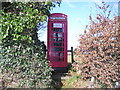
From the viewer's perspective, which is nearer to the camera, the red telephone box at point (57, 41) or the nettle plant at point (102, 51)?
the nettle plant at point (102, 51)

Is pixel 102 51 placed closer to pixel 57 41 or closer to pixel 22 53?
pixel 57 41

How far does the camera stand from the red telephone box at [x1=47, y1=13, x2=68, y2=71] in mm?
4430

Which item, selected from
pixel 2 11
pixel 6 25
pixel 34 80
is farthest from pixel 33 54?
pixel 2 11

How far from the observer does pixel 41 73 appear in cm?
315

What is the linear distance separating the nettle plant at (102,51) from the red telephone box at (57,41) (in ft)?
3.67

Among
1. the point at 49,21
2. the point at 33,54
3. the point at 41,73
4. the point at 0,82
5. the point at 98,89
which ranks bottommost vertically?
the point at 98,89

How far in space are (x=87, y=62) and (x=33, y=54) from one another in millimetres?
1658

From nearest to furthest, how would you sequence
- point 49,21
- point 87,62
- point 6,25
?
1. point 6,25
2. point 87,62
3. point 49,21

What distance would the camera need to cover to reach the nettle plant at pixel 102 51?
3.23m

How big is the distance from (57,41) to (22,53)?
65.0 inches

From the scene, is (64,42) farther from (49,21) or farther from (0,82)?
(0,82)

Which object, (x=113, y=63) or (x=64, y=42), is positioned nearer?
(x=113, y=63)

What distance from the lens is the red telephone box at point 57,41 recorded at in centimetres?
443

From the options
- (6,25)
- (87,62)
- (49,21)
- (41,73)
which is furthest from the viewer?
(49,21)
